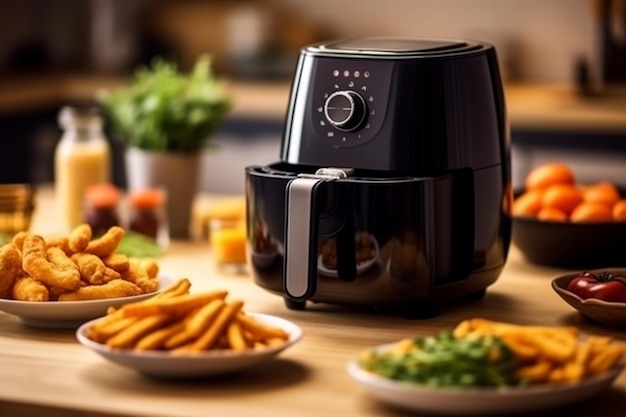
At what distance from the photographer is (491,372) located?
1.32 meters

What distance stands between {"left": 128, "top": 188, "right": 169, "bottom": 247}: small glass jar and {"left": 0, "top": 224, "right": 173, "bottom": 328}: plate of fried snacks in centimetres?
→ 60

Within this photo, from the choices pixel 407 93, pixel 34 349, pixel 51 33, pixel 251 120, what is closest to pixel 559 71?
pixel 251 120

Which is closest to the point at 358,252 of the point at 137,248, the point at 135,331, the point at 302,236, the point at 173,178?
the point at 302,236

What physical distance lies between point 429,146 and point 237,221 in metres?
0.65

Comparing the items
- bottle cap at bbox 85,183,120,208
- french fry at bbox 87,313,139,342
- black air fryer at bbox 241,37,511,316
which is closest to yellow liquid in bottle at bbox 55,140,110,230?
bottle cap at bbox 85,183,120,208

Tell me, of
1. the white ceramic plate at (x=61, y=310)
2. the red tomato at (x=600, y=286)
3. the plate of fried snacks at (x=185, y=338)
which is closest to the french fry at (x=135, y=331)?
the plate of fried snacks at (x=185, y=338)

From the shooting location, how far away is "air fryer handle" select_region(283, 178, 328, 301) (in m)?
1.70

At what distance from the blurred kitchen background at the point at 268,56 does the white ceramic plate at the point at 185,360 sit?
276cm

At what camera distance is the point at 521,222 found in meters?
2.16

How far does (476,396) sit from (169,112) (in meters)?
1.36

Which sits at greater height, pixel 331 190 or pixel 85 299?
pixel 331 190

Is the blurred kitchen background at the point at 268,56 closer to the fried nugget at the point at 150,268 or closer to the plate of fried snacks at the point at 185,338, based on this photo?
the fried nugget at the point at 150,268

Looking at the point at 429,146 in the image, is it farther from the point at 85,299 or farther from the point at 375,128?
the point at 85,299

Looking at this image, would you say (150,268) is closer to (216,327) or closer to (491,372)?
(216,327)
